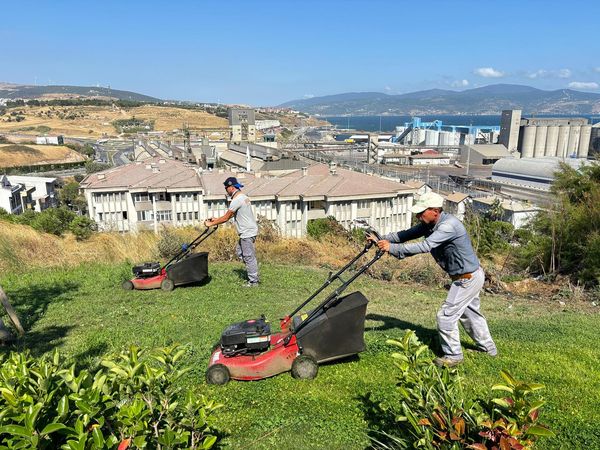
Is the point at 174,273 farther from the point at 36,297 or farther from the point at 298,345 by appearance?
the point at 298,345

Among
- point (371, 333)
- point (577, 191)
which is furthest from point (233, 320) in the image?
point (577, 191)

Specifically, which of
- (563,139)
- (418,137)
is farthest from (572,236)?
(418,137)

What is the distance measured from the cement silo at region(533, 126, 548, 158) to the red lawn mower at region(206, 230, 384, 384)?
11081 centimetres

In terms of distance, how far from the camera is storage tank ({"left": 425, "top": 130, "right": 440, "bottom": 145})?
138875 mm

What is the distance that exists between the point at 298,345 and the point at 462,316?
174 cm

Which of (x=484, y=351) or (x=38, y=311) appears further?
(x=38, y=311)

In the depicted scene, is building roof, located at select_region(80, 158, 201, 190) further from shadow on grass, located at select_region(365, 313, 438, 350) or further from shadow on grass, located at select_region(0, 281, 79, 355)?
shadow on grass, located at select_region(365, 313, 438, 350)

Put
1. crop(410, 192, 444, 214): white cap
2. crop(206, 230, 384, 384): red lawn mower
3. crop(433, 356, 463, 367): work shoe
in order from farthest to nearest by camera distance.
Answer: crop(433, 356, 463, 367): work shoe
crop(206, 230, 384, 384): red lawn mower
crop(410, 192, 444, 214): white cap

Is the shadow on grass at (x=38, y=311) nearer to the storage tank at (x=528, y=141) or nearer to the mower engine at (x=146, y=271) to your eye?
the mower engine at (x=146, y=271)

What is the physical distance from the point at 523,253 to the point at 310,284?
673cm

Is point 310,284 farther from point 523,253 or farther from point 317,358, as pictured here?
point 523,253

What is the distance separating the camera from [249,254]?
315 inches

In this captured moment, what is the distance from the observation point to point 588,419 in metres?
3.80

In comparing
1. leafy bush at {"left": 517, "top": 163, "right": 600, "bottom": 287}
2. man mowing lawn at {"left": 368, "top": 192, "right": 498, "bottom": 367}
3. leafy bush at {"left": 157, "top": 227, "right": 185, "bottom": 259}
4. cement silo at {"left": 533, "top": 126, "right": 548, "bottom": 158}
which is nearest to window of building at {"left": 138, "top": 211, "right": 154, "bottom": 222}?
leafy bush at {"left": 157, "top": 227, "right": 185, "bottom": 259}
